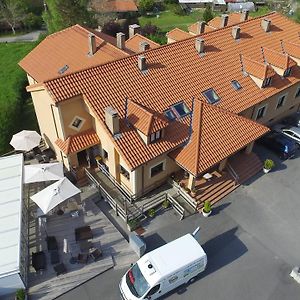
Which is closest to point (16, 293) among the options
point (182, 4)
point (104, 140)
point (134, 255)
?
point (134, 255)

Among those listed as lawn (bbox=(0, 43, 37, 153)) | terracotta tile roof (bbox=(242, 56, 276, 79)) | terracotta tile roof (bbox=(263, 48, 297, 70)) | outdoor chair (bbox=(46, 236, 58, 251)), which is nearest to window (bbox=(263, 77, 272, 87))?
terracotta tile roof (bbox=(242, 56, 276, 79))

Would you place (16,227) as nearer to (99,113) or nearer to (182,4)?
(99,113)

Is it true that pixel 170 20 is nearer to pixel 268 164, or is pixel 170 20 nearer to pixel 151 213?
pixel 268 164

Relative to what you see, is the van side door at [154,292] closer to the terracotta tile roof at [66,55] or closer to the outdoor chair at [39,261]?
the outdoor chair at [39,261]

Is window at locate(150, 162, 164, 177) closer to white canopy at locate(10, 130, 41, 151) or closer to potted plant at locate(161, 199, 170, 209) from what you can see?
potted plant at locate(161, 199, 170, 209)

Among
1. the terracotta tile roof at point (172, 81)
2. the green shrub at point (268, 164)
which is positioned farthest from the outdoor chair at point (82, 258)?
the green shrub at point (268, 164)

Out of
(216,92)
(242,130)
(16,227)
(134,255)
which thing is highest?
(216,92)
